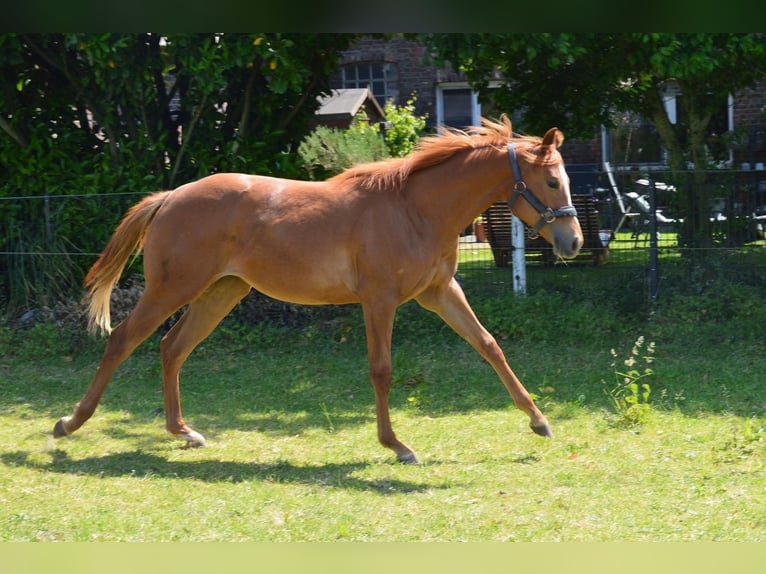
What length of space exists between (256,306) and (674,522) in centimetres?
620

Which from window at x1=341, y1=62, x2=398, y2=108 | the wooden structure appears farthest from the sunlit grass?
window at x1=341, y1=62, x2=398, y2=108

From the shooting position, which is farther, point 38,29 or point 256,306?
point 256,306

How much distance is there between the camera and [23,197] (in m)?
9.39

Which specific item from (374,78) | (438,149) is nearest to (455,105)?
(374,78)

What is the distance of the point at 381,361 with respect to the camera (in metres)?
5.61

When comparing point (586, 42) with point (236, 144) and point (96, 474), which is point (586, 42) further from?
point (96, 474)

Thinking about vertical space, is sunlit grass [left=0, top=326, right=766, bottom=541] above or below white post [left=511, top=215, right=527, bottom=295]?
below

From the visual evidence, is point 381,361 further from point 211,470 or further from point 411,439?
point 211,470

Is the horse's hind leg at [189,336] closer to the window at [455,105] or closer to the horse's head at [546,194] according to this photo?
the horse's head at [546,194]

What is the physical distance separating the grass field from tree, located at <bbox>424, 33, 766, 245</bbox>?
96.2 inches

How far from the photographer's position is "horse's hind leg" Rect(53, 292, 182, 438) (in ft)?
19.0

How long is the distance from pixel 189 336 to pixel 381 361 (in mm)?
1395

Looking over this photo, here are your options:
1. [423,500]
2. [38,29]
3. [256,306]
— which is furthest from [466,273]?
[38,29]

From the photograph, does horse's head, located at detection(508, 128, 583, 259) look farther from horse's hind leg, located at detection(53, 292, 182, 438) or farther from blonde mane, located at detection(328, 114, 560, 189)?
horse's hind leg, located at detection(53, 292, 182, 438)
